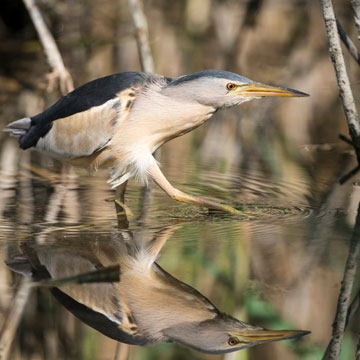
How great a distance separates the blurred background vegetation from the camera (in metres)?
2.46

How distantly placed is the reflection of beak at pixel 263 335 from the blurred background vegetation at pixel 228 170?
4cm

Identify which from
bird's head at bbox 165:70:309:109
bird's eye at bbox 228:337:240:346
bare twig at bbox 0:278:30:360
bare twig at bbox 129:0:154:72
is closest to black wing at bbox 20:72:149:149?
bird's head at bbox 165:70:309:109

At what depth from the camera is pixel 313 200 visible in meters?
3.84

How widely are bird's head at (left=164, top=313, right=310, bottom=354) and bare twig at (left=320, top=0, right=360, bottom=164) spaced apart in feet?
6.38

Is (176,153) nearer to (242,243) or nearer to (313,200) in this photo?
(313,200)

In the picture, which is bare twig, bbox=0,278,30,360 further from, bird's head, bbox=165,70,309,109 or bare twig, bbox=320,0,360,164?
bare twig, bbox=320,0,360,164

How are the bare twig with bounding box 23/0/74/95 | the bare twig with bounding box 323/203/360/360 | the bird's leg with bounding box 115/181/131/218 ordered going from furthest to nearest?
the bare twig with bounding box 23/0/74/95 < the bird's leg with bounding box 115/181/131/218 < the bare twig with bounding box 323/203/360/360

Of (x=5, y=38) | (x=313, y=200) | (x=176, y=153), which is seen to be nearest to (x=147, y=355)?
(x=313, y=200)

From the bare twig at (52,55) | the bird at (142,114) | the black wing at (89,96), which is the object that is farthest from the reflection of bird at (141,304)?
the bare twig at (52,55)

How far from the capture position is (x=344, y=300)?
100 inches

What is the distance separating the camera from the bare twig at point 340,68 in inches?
151

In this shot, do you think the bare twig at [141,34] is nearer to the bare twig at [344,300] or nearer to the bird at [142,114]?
the bird at [142,114]

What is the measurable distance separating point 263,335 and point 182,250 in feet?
2.60

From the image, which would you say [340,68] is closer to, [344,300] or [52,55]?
[344,300]
